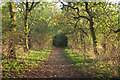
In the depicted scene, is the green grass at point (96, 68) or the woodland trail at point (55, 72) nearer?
the green grass at point (96, 68)

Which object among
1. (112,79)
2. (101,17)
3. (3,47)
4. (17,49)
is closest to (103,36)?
(101,17)

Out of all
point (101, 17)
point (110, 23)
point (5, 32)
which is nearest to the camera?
point (5, 32)

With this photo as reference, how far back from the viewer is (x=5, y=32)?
662 cm

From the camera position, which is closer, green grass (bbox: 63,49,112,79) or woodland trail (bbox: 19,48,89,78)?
green grass (bbox: 63,49,112,79)

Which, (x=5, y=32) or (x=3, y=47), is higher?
(x=5, y=32)

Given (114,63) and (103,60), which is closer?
(114,63)

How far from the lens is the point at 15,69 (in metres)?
6.89

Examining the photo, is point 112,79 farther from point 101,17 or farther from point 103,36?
point 101,17

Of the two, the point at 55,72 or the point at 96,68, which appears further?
the point at 55,72

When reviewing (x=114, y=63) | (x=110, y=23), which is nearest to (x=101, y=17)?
(x=110, y=23)

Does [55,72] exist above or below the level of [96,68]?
below

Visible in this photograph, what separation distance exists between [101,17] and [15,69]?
7.06 m

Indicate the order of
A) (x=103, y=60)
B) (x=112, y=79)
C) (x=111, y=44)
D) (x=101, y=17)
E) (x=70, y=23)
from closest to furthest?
(x=112, y=79), (x=111, y=44), (x=103, y=60), (x=101, y=17), (x=70, y=23)

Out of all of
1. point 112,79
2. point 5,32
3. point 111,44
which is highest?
point 5,32
